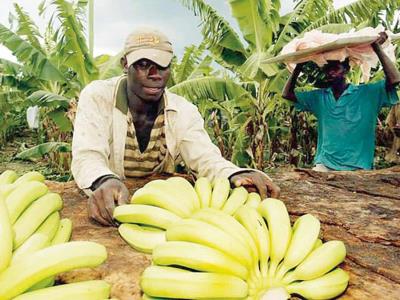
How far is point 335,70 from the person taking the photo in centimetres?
415

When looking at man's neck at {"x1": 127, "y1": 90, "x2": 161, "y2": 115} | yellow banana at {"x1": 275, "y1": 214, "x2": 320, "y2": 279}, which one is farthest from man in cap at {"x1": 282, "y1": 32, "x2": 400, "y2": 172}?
yellow banana at {"x1": 275, "y1": 214, "x2": 320, "y2": 279}

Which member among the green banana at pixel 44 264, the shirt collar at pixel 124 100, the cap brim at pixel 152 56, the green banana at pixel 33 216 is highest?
the cap brim at pixel 152 56

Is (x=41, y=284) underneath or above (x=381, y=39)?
underneath

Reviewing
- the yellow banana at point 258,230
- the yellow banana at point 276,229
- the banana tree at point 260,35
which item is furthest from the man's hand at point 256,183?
the banana tree at point 260,35

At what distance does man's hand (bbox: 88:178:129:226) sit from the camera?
6.72 ft

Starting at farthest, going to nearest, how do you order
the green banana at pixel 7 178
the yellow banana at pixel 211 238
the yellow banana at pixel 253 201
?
the green banana at pixel 7 178 < the yellow banana at pixel 253 201 < the yellow banana at pixel 211 238

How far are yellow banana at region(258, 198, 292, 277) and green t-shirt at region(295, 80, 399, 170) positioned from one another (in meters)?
2.62

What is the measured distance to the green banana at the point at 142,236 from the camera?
1.72m

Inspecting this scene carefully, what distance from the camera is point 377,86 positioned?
4180 mm

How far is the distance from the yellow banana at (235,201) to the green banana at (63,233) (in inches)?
26.0

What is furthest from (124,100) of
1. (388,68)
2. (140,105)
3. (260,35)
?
(260,35)

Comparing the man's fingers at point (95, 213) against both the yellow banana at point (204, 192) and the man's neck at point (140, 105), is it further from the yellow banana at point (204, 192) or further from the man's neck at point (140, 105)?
the man's neck at point (140, 105)

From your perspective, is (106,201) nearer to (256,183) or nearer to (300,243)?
(256,183)

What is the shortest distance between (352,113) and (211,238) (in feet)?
10.5
